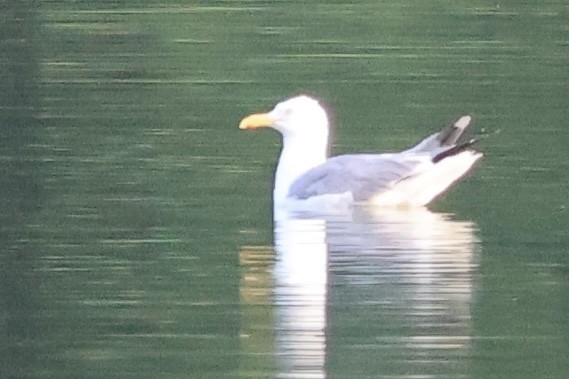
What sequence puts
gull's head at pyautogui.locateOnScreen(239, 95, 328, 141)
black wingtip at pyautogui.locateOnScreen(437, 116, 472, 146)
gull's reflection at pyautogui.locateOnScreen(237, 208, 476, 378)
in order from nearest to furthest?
gull's reflection at pyautogui.locateOnScreen(237, 208, 476, 378) → black wingtip at pyautogui.locateOnScreen(437, 116, 472, 146) → gull's head at pyautogui.locateOnScreen(239, 95, 328, 141)

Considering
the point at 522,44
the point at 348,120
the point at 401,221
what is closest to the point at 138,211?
the point at 401,221

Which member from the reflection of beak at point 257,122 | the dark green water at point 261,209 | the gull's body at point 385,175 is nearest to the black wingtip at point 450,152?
the gull's body at point 385,175

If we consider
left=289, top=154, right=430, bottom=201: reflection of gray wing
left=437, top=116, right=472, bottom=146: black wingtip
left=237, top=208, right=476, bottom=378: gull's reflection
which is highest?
left=437, top=116, right=472, bottom=146: black wingtip

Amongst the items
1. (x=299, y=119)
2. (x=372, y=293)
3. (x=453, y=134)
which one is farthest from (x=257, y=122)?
(x=372, y=293)

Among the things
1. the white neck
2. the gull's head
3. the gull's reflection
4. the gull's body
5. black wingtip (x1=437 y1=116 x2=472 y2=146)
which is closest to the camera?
the gull's reflection

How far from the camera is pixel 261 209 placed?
219 inches

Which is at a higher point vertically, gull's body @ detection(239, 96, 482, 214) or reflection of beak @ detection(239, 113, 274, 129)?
reflection of beak @ detection(239, 113, 274, 129)

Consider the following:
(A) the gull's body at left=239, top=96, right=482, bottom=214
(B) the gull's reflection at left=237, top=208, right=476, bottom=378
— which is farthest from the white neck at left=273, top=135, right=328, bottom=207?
(B) the gull's reflection at left=237, top=208, right=476, bottom=378

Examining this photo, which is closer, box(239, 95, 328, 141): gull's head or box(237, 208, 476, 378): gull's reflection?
box(237, 208, 476, 378): gull's reflection

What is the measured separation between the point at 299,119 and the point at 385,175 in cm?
45

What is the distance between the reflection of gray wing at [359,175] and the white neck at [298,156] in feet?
0.31

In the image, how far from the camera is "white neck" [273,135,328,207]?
5828 mm

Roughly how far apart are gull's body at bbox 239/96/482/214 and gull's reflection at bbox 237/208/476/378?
0.41ft

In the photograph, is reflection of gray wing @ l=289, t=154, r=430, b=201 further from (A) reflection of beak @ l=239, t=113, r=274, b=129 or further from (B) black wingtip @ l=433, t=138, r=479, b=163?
(A) reflection of beak @ l=239, t=113, r=274, b=129
